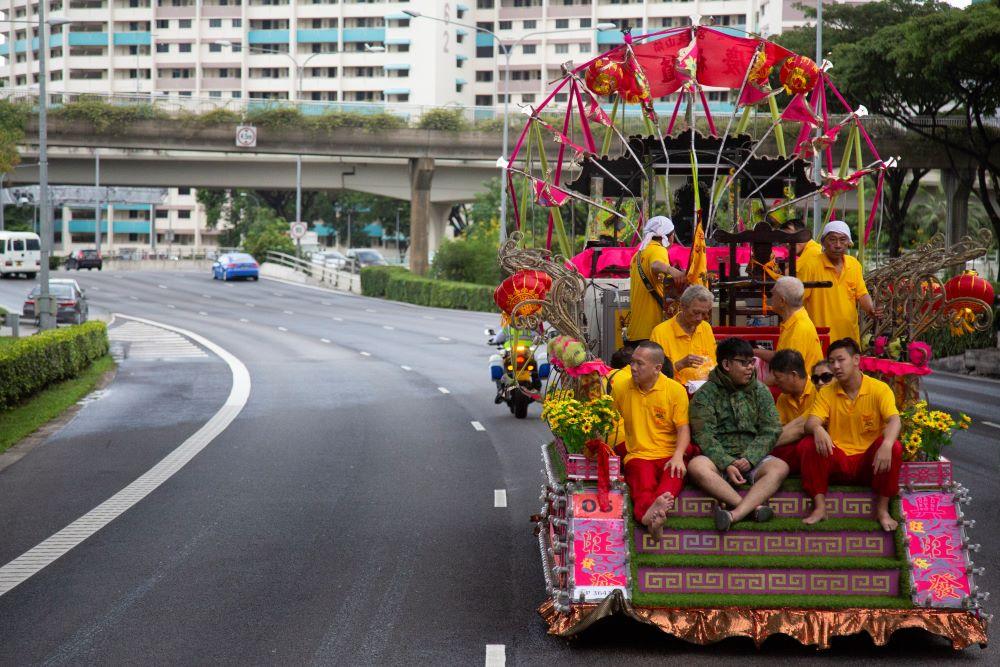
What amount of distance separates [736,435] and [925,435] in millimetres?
1203

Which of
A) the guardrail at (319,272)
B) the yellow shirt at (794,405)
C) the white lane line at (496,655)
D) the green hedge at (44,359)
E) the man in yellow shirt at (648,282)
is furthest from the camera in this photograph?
the guardrail at (319,272)

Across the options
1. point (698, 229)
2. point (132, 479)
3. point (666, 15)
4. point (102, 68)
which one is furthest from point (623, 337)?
point (102, 68)

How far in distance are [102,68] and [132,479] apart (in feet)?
397

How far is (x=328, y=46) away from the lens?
12650 centimetres

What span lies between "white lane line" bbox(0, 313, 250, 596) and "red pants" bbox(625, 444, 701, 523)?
4776 mm

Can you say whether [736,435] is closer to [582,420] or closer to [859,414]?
[859,414]

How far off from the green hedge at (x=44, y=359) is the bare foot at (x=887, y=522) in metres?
16.6

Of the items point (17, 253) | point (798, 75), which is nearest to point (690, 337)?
point (798, 75)

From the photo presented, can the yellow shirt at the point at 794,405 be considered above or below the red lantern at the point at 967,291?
below

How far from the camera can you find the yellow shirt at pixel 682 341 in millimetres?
9883

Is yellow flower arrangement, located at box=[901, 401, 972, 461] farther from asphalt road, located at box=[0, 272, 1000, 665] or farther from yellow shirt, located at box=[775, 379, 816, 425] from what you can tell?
asphalt road, located at box=[0, 272, 1000, 665]

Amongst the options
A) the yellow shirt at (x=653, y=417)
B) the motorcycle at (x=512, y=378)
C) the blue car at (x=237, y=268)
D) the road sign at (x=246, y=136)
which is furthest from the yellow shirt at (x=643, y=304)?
the blue car at (x=237, y=268)

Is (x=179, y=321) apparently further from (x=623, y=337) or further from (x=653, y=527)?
(x=653, y=527)

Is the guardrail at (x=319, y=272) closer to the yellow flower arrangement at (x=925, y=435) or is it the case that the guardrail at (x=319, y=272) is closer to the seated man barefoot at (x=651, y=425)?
the seated man barefoot at (x=651, y=425)
